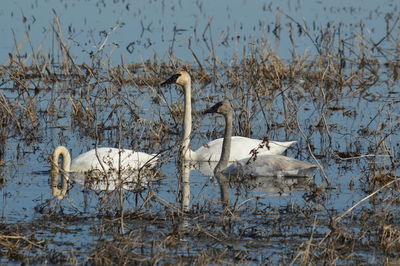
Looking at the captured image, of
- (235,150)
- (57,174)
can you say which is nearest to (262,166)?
(235,150)

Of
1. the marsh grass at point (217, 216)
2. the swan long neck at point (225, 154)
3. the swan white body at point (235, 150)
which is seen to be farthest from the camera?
the swan white body at point (235, 150)

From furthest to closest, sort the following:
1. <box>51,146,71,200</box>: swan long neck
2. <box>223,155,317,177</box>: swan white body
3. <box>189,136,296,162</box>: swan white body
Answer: <box>189,136,296,162</box>: swan white body
<box>223,155,317,177</box>: swan white body
<box>51,146,71,200</box>: swan long neck

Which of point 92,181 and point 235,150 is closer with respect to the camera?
point 92,181

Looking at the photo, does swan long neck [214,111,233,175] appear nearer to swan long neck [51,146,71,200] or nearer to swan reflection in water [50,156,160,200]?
swan reflection in water [50,156,160,200]

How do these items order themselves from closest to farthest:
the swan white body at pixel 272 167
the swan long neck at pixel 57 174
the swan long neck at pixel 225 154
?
the swan long neck at pixel 57 174, the swan white body at pixel 272 167, the swan long neck at pixel 225 154

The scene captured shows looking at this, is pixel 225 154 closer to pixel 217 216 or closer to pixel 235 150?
pixel 235 150

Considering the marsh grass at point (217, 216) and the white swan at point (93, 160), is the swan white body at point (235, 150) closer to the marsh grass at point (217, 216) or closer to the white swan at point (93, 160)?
the marsh grass at point (217, 216)

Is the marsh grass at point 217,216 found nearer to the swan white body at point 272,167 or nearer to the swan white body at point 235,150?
the swan white body at point 272,167

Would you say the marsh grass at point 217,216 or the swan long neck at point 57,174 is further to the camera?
the swan long neck at point 57,174

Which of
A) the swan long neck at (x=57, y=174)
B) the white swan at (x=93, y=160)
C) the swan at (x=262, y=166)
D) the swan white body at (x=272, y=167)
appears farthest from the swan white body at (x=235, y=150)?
the swan long neck at (x=57, y=174)

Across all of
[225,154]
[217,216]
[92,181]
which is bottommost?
[217,216]

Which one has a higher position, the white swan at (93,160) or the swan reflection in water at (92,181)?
the white swan at (93,160)

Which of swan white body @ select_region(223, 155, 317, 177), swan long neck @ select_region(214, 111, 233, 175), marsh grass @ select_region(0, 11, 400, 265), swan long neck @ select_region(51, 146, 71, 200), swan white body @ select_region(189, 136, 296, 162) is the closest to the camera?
marsh grass @ select_region(0, 11, 400, 265)

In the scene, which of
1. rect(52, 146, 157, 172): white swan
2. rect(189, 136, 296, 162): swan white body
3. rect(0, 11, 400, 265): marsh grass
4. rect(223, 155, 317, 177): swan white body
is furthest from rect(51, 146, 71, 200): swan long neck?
rect(223, 155, 317, 177): swan white body
